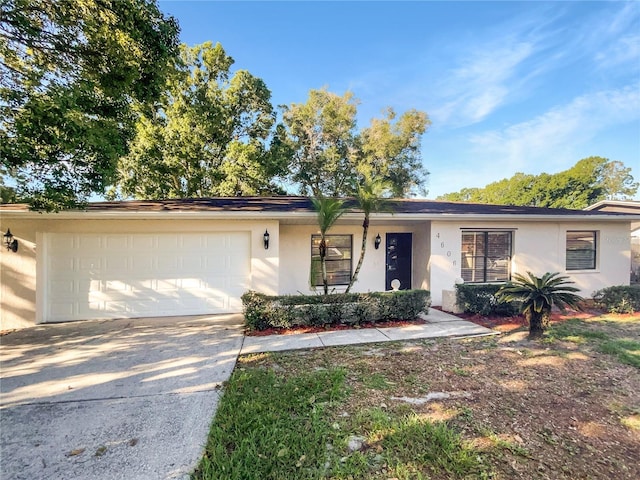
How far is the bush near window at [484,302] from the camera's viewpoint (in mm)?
6840

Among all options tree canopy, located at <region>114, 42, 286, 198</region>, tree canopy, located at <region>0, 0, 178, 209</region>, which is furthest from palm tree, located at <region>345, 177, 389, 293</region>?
tree canopy, located at <region>114, 42, 286, 198</region>

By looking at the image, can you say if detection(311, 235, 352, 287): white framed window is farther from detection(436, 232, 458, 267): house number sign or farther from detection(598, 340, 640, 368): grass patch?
detection(598, 340, 640, 368): grass patch

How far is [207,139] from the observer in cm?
1509

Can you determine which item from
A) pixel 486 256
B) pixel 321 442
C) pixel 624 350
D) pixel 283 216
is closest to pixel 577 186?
pixel 486 256

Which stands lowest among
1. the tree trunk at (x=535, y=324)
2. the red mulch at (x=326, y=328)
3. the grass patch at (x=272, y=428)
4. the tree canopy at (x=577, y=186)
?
the red mulch at (x=326, y=328)

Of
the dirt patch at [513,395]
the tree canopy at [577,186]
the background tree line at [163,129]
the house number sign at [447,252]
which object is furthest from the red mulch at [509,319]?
the tree canopy at [577,186]

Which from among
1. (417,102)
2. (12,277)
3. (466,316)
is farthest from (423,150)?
(12,277)

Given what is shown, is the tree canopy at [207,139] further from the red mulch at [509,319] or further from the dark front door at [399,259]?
the red mulch at [509,319]

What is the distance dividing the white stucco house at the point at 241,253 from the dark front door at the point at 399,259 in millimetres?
33

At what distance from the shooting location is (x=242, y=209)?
7.15 metres

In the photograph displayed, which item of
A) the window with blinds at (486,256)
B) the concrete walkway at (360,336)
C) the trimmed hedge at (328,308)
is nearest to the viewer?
the concrete walkway at (360,336)

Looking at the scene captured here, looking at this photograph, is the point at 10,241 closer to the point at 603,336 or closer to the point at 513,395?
the point at 513,395

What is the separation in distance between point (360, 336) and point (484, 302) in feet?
11.3

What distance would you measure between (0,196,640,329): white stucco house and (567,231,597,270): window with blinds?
32mm
